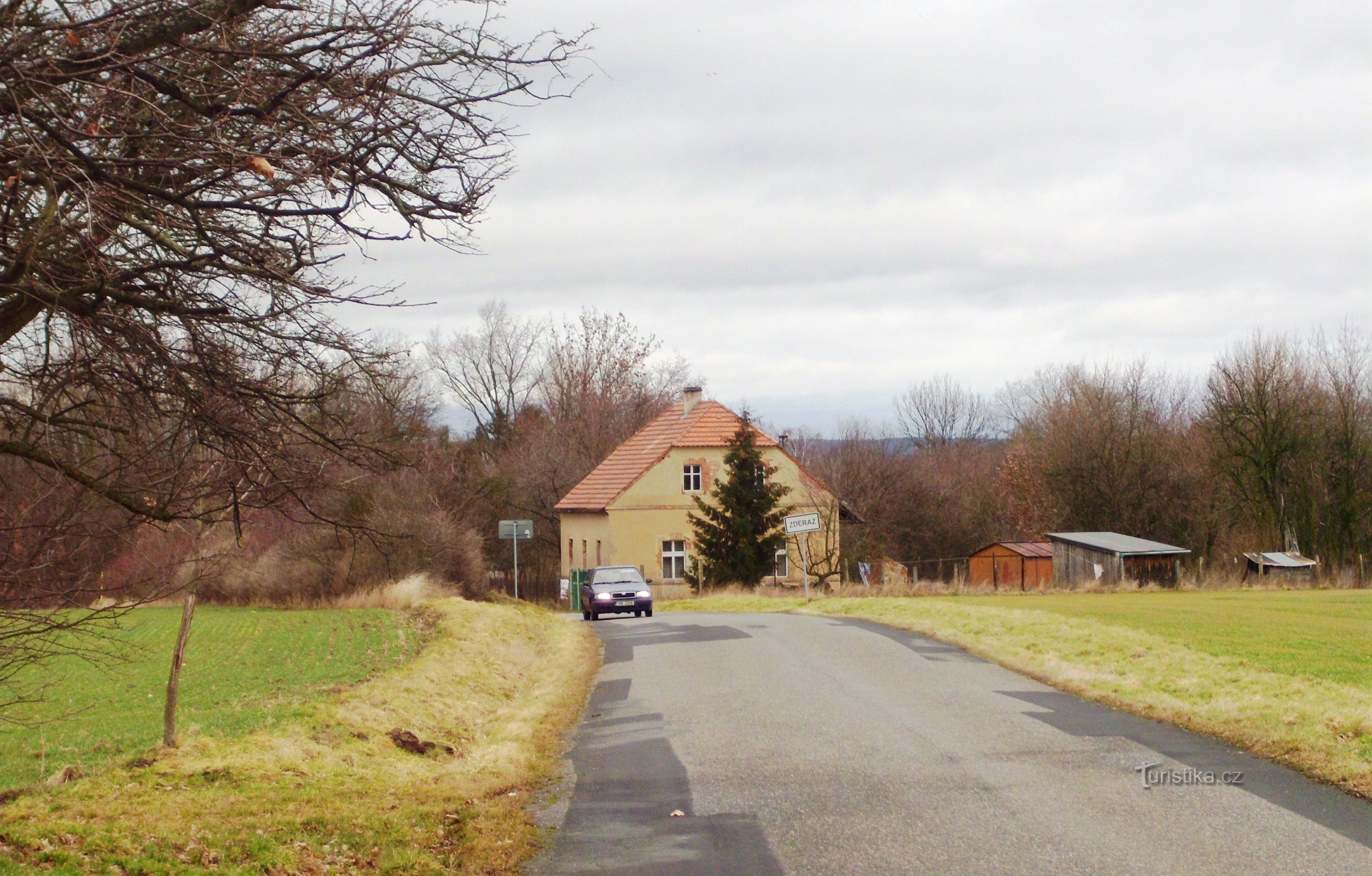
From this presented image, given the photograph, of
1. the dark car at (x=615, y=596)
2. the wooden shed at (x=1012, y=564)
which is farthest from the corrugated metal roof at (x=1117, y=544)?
the dark car at (x=615, y=596)

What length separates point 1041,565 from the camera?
48.0 metres

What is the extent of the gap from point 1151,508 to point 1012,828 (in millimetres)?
53920

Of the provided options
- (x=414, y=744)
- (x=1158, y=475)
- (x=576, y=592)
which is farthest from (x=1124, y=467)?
(x=414, y=744)

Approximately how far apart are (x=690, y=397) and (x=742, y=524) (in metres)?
14.9

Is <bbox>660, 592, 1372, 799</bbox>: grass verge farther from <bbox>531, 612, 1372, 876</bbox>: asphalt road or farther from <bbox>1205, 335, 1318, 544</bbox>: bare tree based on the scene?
<bbox>1205, 335, 1318, 544</bbox>: bare tree

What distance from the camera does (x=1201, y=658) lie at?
17266 millimetres

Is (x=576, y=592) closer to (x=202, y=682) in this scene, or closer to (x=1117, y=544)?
(x=1117, y=544)

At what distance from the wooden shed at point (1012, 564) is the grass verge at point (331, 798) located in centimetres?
3485

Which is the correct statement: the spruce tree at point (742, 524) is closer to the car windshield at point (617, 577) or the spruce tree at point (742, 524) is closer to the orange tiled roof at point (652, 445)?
the orange tiled roof at point (652, 445)

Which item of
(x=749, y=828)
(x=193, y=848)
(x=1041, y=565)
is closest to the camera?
(x=193, y=848)

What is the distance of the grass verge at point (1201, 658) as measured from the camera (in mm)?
10680

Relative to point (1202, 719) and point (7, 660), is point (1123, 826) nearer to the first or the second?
point (1202, 719)

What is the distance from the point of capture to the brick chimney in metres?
59.5

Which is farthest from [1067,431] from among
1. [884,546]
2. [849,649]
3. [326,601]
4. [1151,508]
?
[849,649]
